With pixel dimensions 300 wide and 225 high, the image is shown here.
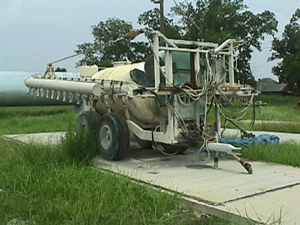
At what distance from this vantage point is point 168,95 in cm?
769

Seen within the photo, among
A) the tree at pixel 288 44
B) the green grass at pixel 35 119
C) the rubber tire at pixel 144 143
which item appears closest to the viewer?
the rubber tire at pixel 144 143

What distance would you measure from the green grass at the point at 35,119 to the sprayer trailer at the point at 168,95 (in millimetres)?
3265

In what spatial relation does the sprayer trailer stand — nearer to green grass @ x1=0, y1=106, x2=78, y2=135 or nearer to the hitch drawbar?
the hitch drawbar

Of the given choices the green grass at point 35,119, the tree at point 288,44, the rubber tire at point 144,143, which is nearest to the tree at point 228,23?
the tree at point 288,44

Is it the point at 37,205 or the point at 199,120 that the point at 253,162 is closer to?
the point at 199,120

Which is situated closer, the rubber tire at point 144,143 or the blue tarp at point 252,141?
the blue tarp at point 252,141

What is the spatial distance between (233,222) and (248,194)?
1.06m

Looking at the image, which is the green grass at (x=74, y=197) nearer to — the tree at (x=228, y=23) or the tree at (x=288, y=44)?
the tree at (x=228, y=23)

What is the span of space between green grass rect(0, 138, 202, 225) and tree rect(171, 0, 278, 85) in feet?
106

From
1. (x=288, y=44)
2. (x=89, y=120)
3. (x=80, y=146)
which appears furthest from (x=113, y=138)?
(x=288, y=44)

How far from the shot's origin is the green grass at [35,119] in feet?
48.4

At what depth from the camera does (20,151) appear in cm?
761

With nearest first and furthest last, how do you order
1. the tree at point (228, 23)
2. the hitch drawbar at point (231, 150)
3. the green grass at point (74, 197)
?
the green grass at point (74, 197)
the hitch drawbar at point (231, 150)
the tree at point (228, 23)

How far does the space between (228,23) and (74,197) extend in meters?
40.9
